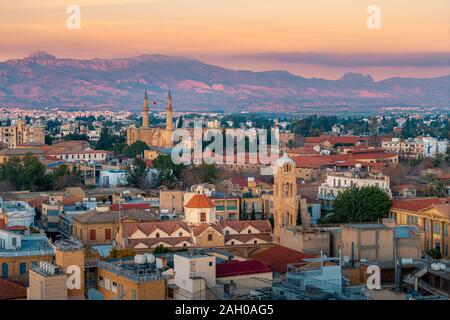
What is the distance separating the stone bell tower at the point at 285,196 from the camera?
97.1 feet

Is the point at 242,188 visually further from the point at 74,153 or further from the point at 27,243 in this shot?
the point at 74,153

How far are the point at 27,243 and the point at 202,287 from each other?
8.56 metres

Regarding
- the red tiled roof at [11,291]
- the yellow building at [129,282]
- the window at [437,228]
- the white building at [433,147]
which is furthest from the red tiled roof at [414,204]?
the white building at [433,147]

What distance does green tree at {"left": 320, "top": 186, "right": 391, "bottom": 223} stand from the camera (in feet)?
106

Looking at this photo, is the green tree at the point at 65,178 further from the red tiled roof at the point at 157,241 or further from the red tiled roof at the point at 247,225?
the red tiled roof at the point at 157,241

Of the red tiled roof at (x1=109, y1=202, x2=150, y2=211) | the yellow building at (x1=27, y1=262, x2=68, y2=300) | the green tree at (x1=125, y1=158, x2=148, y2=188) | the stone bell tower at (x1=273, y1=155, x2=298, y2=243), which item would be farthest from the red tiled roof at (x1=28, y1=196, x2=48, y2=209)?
the yellow building at (x1=27, y1=262, x2=68, y2=300)

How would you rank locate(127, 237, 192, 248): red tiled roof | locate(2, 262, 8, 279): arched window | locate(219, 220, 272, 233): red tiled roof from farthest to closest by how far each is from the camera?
locate(219, 220, 272, 233): red tiled roof → locate(127, 237, 192, 248): red tiled roof → locate(2, 262, 8, 279): arched window

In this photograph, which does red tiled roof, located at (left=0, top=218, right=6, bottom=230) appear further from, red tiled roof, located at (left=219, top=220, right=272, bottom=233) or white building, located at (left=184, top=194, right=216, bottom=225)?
red tiled roof, located at (left=219, top=220, right=272, bottom=233)

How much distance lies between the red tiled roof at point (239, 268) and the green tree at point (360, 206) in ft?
39.1

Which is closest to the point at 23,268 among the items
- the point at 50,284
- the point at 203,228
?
the point at 203,228

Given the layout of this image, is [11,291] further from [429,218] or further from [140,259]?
[429,218]

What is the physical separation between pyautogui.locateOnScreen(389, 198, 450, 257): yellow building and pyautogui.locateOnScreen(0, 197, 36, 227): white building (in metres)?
12.2

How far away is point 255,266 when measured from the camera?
66.8ft
